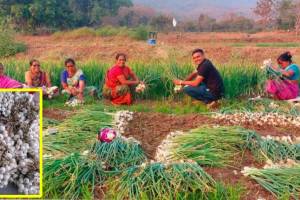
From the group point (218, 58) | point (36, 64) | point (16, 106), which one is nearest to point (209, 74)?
point (36, 64)

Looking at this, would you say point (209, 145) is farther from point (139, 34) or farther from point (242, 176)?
point (139, 34)

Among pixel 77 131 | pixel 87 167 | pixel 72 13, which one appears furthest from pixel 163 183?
pixel 72 13

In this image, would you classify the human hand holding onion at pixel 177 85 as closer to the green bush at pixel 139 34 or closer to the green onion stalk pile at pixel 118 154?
the green onion stalk pile at pixel 118 154

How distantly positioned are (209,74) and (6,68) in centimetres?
360

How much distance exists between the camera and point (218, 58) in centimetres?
1595

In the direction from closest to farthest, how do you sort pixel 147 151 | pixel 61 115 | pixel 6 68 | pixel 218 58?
pixel 147 151 < pixel 61 115 < pixel 6 68 < pixel 218 58

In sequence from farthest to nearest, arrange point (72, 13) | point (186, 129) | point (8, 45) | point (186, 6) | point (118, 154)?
point (186, 6) < point (72, 13) < point (8, 45) < point (186, 129) < point (118, 154)

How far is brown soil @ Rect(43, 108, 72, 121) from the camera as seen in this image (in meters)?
6.00

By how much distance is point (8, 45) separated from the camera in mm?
18500

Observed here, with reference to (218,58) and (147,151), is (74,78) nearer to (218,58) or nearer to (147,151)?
(147,151)

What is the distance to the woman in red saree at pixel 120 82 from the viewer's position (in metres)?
7.06

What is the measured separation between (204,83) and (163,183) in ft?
11.0

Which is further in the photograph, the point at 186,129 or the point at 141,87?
the point at 141,87

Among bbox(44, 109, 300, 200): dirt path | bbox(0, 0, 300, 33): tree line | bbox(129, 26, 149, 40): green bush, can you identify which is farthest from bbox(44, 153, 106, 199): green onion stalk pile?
bbox(0, 0, 300, 33): tree line
